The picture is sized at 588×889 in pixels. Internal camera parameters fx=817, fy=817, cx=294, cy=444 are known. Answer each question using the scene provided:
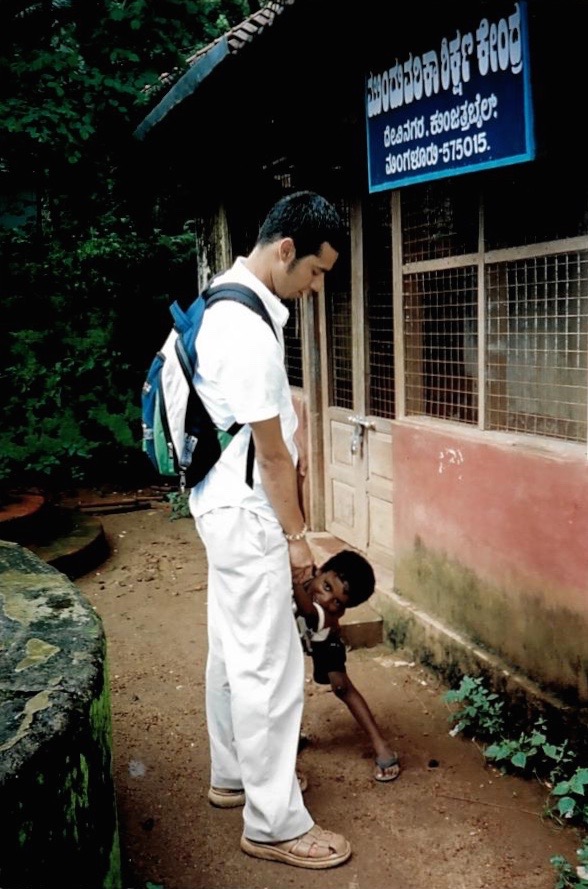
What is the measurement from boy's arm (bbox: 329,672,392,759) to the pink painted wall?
81cm

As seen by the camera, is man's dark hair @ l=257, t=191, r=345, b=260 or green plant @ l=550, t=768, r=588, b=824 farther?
green plant @ l=550, t=768, r=588, b=824

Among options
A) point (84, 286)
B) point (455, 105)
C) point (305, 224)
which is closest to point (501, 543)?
point (305, 224)

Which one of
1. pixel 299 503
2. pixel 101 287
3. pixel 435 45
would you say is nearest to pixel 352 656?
pixel 299 503

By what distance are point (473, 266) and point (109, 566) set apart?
3.98 meters

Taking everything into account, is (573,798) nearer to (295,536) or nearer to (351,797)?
(351,797)

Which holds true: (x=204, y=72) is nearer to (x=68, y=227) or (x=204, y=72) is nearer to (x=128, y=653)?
(x=128, y=653)

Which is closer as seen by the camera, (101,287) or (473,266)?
(473,266)

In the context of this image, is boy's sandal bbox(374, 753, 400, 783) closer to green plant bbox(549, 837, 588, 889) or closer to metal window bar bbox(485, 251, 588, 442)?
green plant bbox(549, 837, 588, 889)

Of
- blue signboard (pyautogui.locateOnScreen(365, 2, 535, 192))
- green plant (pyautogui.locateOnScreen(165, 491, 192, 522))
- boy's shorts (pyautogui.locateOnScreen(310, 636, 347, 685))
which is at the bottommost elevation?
green plant (pyautogui.locateOnScreen(165, 491, 192, 522))

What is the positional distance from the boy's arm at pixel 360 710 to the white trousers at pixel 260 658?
26.1 inches

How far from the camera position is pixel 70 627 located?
2.47 metres

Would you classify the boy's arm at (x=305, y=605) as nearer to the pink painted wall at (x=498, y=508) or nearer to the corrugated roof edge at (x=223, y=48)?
the pink painted wall at (x=498, y=508)

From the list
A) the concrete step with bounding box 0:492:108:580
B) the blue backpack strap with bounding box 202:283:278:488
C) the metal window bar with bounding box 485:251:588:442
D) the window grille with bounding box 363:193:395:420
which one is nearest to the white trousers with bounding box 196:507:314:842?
the blue backpack strap with bounding box 202:283:278:488

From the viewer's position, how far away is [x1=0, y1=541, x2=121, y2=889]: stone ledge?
173 cm
